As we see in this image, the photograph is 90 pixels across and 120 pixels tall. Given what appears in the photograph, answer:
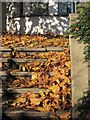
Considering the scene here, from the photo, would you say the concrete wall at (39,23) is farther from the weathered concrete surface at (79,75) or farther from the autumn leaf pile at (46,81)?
the weathered concrete surface at (79,75)

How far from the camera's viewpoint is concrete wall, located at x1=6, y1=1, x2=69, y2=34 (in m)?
14.2

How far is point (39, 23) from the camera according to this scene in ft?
47.4

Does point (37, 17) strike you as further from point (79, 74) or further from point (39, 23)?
point (79, 74)

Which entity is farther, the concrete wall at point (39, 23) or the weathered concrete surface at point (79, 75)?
the concrete wall at point (39, 23)

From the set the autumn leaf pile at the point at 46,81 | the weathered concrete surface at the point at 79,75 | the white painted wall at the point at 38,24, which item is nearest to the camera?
the weathered concrete surface at the point at 79,75

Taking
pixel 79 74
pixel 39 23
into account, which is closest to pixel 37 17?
pixel 39 23

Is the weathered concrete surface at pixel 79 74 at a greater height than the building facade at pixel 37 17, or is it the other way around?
the building facade at pixel 37 17

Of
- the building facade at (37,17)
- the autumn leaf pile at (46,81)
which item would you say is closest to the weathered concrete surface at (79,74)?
the autumn leaf pile at (46,81)

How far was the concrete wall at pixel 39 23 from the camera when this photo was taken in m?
14.2

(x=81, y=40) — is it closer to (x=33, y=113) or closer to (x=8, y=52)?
(x=33, y=113)

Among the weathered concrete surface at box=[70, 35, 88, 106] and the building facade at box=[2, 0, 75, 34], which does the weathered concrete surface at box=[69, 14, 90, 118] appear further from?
the building facade at box=[2, 0, 75, 34]

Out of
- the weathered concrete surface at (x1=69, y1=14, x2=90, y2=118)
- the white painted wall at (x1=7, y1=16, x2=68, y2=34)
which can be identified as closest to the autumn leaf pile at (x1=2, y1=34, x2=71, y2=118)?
the weathered concrete surface at (x1=69, y1=14, x2=90, y2=118)

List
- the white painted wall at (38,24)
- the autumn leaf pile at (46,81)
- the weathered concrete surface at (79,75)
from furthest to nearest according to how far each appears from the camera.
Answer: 1. the white painted wall at (38,24)
2. the autumn leaf pile at (46,81)
3. the weathered concrete surface at (79,75)

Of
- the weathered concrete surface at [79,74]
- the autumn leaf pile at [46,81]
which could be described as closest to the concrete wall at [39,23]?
the autumn leaf pile at [46,81]
